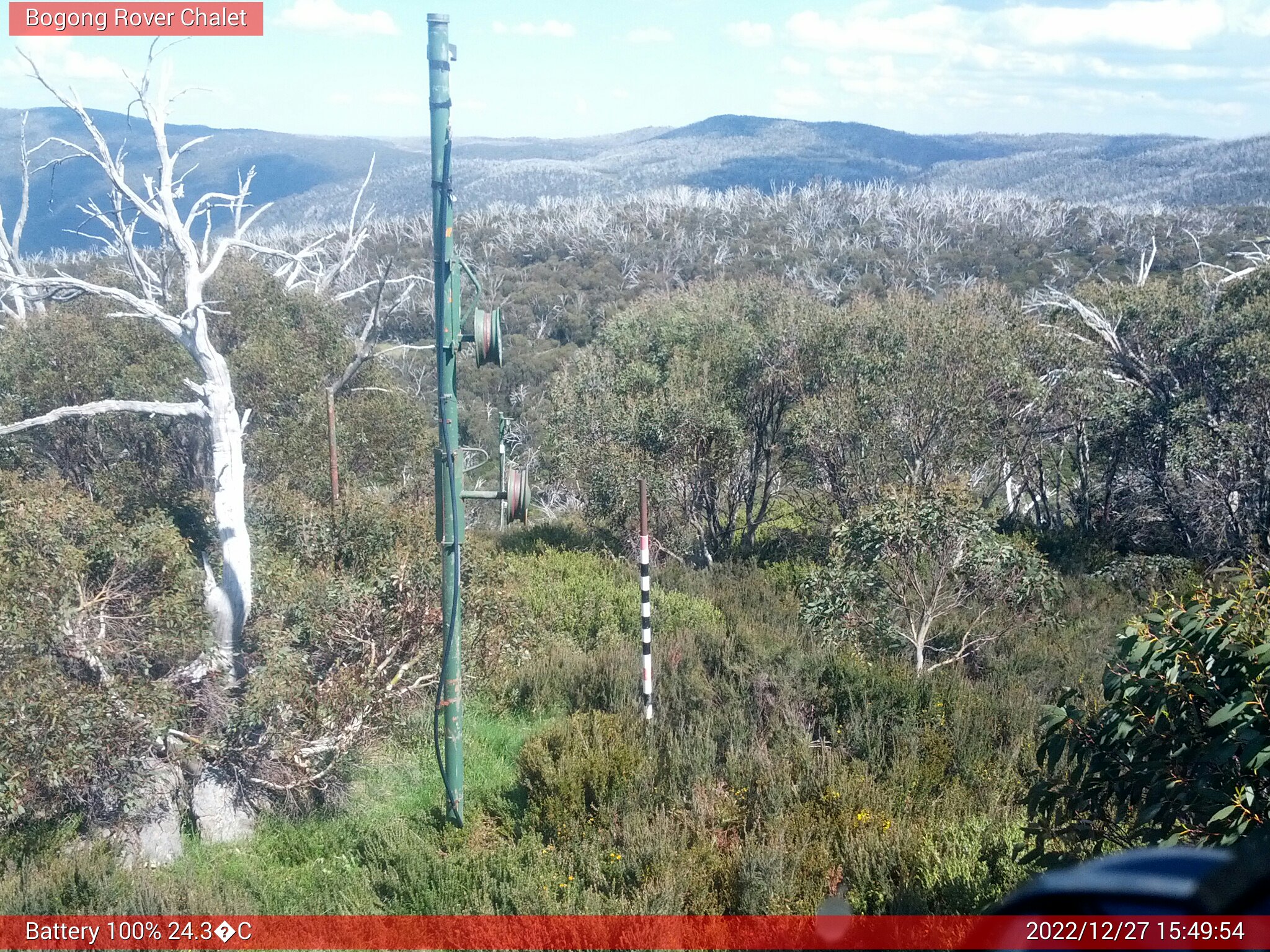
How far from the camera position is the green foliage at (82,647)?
19.1 ft

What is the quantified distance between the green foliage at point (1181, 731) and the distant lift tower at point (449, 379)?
3.22 metres

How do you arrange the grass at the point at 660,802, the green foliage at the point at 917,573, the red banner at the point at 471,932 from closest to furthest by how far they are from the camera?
1. the red banner at the point at 471,932
2. the grass at the point at 660,802
3. the green foliage at the point at 917,573

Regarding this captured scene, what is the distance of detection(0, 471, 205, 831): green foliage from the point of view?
19.1 feet

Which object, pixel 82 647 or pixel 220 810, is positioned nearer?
pixel 82 647

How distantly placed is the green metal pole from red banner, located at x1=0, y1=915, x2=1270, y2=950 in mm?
1302

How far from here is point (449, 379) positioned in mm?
6066

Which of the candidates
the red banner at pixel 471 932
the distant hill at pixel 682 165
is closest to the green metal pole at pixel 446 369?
the red banner at pixel 471 932

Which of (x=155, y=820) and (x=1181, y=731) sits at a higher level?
(x=1181, y=731)

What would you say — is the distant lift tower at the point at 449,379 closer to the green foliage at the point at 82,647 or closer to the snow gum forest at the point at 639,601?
the snow gum forest at the point at 639,601

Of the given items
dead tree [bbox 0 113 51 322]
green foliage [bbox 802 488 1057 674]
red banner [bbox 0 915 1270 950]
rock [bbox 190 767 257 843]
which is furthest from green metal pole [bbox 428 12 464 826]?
dead tree [bbox 0 113 51 322]

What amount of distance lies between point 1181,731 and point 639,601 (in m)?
8.82

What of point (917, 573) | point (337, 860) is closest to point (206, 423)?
point (337, 860)

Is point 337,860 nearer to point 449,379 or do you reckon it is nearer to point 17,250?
point 449,379

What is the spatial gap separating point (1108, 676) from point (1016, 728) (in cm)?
393
